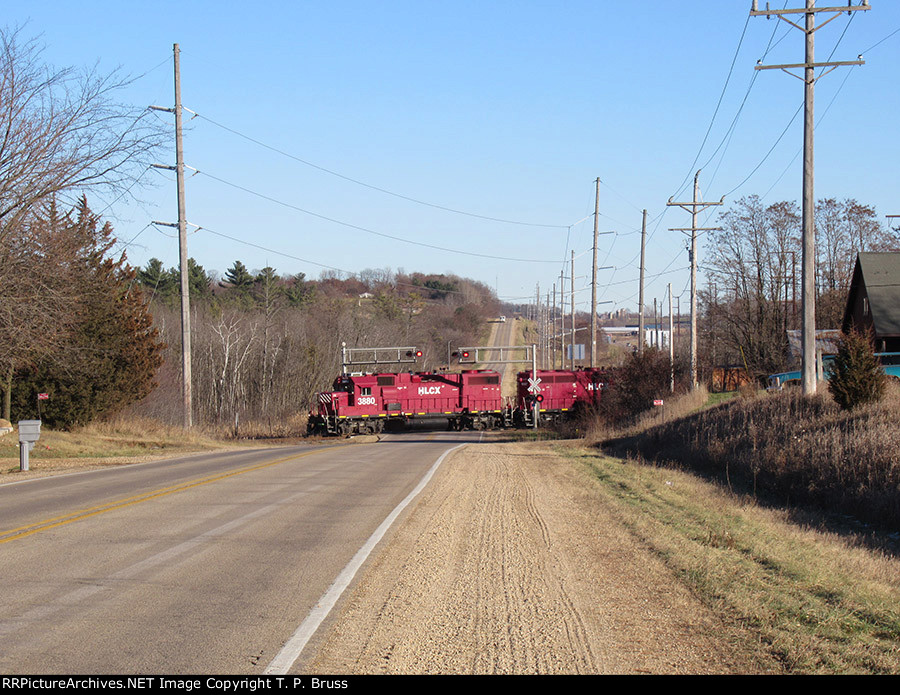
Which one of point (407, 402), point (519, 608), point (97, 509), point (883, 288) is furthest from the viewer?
point (407, 402)

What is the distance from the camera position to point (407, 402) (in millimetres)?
51219

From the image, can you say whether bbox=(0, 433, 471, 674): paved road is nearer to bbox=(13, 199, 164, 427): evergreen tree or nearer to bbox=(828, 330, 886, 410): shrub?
bbox=(828, 330, 886, 410): shrub

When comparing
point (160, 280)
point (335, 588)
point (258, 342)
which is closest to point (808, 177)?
point (335, 588)

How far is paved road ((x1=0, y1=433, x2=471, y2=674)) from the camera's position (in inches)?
239

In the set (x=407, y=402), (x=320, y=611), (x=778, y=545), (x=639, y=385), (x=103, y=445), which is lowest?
(x=103, y=445)

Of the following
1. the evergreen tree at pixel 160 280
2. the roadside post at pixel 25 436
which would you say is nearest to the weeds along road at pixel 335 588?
the roadside post at pixel 25 436

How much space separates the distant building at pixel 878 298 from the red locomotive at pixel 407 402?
866 inches

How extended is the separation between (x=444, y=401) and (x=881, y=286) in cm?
2644

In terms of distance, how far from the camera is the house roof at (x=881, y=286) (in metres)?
41.9

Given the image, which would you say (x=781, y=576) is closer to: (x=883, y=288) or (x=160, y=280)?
(x=883, y=288)

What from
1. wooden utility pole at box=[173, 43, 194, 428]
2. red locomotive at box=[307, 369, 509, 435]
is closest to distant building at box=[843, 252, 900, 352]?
red locomotive at box=[307, 369, 509, 435]

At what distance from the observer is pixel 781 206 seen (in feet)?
203

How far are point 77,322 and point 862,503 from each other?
27.2 m

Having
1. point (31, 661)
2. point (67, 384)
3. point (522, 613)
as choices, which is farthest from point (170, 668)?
point (67, 384)
